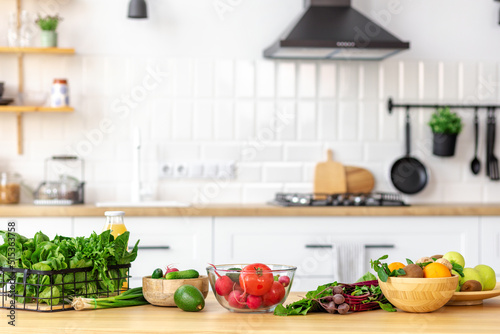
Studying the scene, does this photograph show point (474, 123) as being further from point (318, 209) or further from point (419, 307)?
point (419, 307)

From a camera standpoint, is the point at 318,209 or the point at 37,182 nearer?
the point at 318,209

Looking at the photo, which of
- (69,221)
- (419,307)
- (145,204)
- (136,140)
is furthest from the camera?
(136,140)

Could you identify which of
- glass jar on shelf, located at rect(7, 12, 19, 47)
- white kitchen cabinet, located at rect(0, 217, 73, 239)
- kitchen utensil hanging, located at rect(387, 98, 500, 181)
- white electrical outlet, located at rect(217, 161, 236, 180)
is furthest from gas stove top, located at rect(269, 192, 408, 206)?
glass jar on shelf, located at rect(7, 12, 19, 47)

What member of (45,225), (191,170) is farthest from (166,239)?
(191,170)

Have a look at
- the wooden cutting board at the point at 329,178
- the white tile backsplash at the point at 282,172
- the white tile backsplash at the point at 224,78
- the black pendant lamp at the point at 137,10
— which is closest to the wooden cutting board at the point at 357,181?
the wooden cutting board at the point at 329,178

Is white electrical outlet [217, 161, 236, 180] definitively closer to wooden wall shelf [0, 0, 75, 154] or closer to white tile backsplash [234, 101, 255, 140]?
white tile backsplash [234, 101, 255, 140]

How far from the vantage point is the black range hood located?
3.64 meters

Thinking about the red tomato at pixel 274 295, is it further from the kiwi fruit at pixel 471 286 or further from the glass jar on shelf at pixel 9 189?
the glass jar on shelf at pixel 9 189

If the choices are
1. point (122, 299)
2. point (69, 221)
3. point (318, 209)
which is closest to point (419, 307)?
point (122, 299)

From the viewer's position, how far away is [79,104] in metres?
4.00

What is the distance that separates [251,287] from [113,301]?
35 cm

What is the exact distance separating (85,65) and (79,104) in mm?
239

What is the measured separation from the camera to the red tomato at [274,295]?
4.98ft

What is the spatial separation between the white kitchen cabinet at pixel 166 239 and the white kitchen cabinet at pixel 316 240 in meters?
0.07
